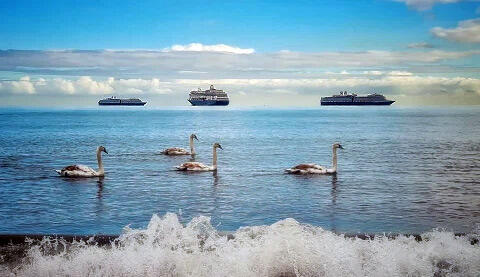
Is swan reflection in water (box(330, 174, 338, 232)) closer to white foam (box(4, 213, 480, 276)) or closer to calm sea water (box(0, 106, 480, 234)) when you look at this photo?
calm sea water (box(0, 106, 480, 234))

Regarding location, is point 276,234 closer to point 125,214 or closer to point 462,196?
point 125,214

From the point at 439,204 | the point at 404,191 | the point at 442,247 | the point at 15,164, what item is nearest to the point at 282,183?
the point at 404,191

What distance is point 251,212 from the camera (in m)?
19.1

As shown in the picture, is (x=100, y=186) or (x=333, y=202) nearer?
(x=333, y=202)

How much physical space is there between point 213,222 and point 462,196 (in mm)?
11850

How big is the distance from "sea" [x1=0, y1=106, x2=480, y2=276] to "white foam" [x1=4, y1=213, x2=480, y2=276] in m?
0.02

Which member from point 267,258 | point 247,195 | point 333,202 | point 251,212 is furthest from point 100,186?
point 267,258

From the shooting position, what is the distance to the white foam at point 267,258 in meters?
9.77

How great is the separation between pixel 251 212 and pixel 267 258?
9.14 m

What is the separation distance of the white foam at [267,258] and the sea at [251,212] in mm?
22

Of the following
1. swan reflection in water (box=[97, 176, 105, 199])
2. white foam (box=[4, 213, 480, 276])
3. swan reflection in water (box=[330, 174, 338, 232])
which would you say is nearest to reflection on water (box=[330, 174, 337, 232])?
swan reflection in water (box=[330, 174, 338, 232])

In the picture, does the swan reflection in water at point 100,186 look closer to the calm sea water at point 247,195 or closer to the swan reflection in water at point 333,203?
the calm sea water at point 247,195

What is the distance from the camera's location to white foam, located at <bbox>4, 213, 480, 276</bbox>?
9766 mm

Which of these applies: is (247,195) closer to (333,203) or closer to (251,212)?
(251,212)
